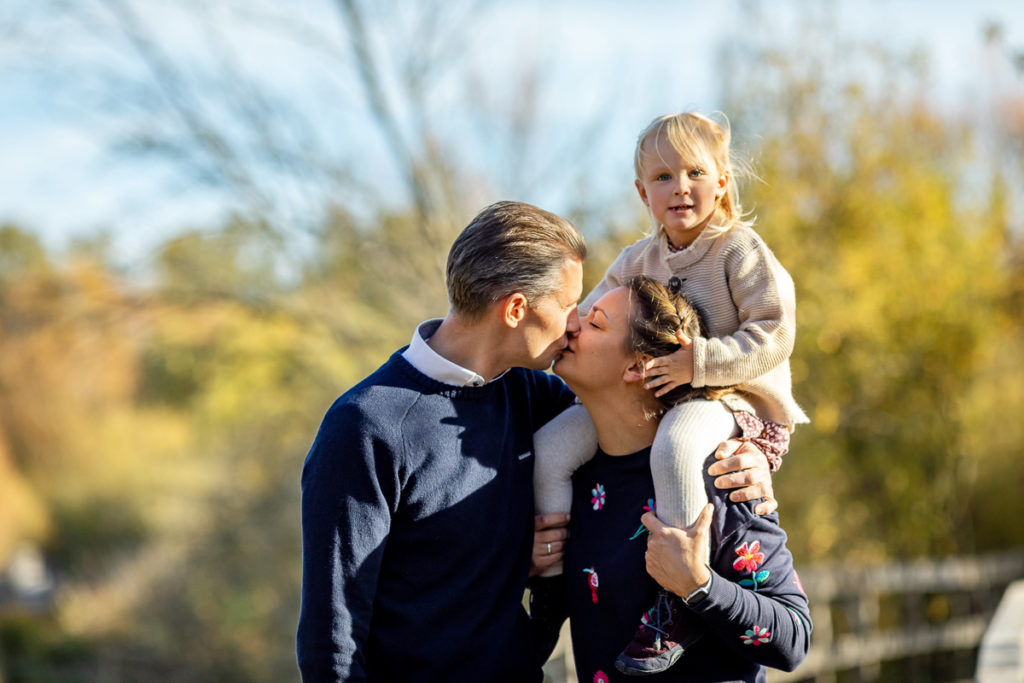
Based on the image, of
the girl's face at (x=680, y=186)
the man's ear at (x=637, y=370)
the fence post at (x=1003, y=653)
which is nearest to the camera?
the man's ear at (x=637, y=370)

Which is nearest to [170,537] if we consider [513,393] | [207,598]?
[207,598]

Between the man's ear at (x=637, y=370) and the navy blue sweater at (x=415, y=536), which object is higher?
the man's ear at (x=637, y=370)

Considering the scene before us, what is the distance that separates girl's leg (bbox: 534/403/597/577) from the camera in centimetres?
215

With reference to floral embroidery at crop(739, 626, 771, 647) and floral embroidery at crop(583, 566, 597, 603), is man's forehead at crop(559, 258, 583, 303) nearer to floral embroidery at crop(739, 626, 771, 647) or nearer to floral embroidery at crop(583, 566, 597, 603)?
floral embroidery at crop(583, 566, 597, 603)

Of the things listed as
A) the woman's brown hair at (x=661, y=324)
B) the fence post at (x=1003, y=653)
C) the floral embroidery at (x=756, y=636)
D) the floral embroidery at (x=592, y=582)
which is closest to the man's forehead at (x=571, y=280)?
the woman's brown hair at (x=661, y=324)

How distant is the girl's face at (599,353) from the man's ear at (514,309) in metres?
0.15

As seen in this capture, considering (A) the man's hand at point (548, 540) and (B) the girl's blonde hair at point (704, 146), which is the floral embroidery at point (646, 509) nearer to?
(A) the man's hand at point (548, 540)

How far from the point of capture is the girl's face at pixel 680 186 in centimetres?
214

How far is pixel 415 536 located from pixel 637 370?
598 millimetres

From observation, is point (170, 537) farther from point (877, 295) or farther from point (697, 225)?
point (697, 225)

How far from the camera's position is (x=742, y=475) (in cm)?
196

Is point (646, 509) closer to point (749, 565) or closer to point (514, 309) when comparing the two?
point (749, 565)

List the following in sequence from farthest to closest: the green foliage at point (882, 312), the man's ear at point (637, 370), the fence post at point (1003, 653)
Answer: the green foliage at point (882, 312)
the fence post at point (1003, 653)
the man's ear at point (637, 370)

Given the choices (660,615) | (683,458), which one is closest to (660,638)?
(660,615)
